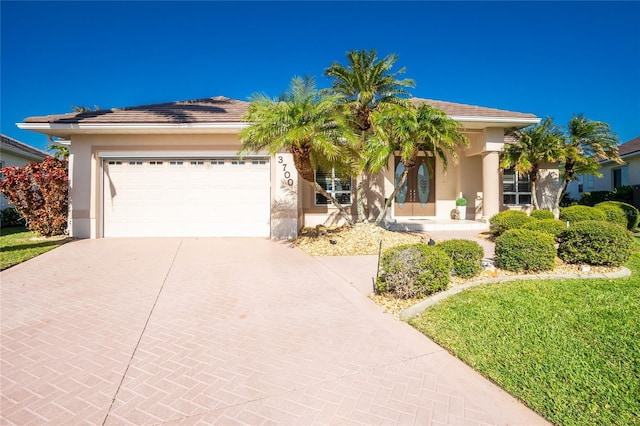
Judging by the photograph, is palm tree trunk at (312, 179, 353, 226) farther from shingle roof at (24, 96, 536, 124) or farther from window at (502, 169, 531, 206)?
window at (502, 169, 531, 206)

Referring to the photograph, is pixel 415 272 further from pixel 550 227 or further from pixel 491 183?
pixel 491 183

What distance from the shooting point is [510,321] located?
4.27 metres

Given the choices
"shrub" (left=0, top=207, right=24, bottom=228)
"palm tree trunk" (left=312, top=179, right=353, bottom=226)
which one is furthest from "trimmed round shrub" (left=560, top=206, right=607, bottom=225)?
"shrub" (left=0, top=207, right=24, bottom=228)

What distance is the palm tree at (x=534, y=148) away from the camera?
13664mm

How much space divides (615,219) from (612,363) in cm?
1158

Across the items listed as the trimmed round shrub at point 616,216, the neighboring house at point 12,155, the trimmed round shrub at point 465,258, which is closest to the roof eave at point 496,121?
the trimmed round shrub at point 616,216

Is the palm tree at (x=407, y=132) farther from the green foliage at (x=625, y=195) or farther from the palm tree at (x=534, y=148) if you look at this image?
the green foliage at (x=625, y=195)

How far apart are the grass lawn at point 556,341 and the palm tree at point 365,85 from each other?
657 cm

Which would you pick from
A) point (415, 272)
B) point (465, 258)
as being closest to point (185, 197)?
point (415, 272)

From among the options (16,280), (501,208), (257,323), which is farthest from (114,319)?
(501,208)

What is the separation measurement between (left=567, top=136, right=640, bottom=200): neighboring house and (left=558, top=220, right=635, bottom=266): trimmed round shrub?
1446 centimetres

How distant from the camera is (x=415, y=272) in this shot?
5254 mm

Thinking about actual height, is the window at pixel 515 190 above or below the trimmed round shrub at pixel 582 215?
above

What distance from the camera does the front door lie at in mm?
16234
